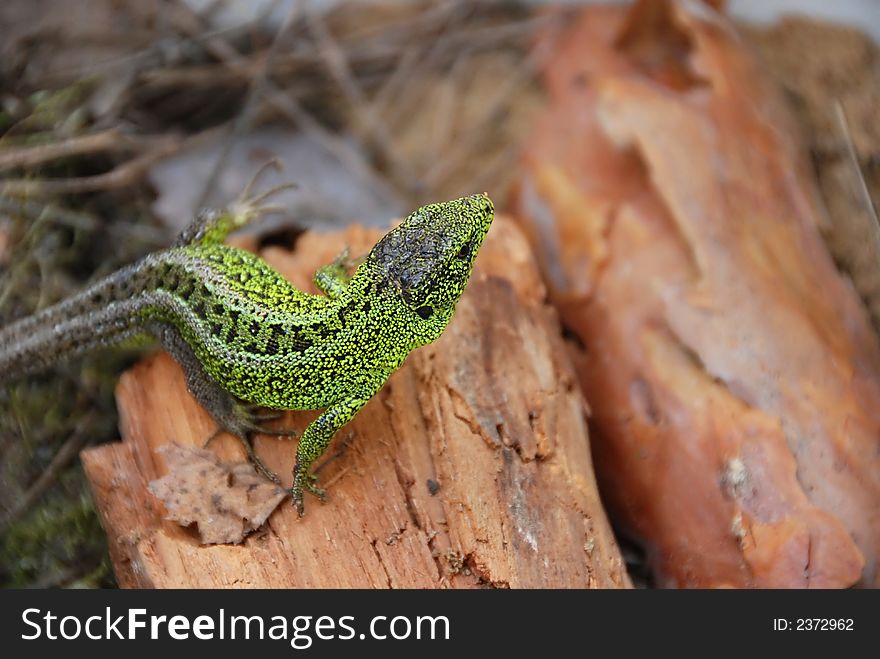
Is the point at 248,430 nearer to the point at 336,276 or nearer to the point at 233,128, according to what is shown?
the point at 336,276

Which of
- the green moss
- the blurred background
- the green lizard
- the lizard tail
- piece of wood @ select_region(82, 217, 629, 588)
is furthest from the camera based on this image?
the blurred background

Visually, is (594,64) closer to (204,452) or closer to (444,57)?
(444,57)

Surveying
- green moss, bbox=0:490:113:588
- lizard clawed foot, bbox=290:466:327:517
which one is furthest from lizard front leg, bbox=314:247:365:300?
green moss, bbox=0:490:113:588

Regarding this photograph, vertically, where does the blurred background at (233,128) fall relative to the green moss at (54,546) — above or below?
above

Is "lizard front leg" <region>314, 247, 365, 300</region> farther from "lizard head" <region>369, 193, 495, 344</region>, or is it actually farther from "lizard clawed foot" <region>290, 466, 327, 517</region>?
"lizard clawed foot" <region>290, 466, 327, 517</region>

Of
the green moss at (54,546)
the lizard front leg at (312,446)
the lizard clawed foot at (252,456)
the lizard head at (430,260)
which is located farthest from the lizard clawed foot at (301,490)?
the green moss at (54,546)

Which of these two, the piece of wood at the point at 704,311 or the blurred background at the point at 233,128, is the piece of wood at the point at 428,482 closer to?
the piece of wood at the point at 704,311

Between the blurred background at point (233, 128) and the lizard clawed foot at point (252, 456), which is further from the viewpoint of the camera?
the blurred background at point (233, 128)
